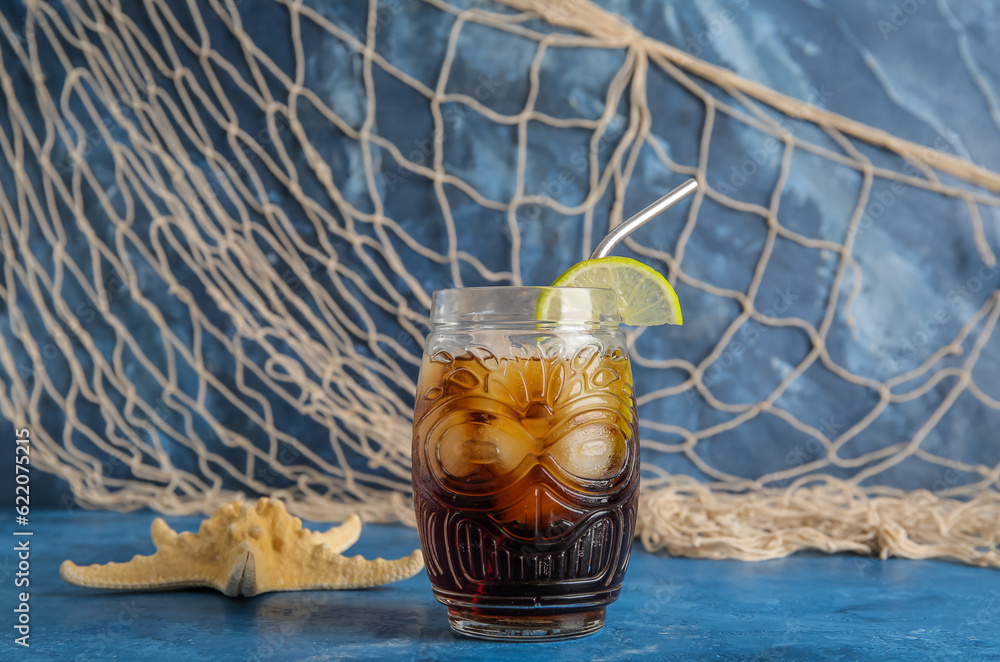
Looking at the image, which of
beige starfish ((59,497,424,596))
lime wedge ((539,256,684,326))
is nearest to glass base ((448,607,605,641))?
beige starfish ((59,497,424,596))

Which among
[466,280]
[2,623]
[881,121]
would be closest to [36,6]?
[466,280]

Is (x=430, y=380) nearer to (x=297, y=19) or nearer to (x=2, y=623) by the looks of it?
(x=2, y=623)

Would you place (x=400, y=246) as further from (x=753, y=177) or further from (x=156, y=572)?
(x=156, y=572)

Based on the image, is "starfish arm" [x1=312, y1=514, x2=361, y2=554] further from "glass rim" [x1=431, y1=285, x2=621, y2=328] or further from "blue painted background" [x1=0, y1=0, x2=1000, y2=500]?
"blue painted background" [x1=0, y1=0, x2=1000, y2=500]

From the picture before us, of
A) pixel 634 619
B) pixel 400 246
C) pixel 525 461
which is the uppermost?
pixel 400 246

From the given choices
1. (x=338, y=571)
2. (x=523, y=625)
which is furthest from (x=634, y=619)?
(x=338, y=571)
